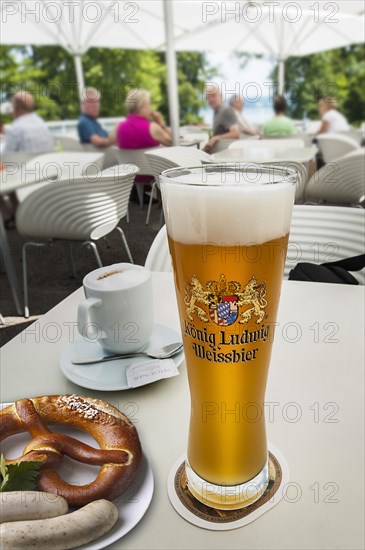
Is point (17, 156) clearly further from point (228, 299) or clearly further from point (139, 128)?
point (228, 299)

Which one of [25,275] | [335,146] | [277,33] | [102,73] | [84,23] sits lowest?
[25,275]

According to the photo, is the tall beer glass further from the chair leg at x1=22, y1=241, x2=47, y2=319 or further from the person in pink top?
the person in pink top

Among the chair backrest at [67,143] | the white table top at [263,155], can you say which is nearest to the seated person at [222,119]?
the white table top at [263,155]

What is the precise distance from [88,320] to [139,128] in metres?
3.05

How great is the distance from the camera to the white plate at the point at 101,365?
52 cm

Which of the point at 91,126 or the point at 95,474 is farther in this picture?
the point at 91,126

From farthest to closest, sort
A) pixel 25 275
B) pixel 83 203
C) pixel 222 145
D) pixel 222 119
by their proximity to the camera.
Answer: pixel 222 119
pixel 222 145
pixel 25 275
pixel 83 203

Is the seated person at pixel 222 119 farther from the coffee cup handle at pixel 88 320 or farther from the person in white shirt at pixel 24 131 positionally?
the coffee cup handle at pixel 88 320

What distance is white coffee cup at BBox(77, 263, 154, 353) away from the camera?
0.53m

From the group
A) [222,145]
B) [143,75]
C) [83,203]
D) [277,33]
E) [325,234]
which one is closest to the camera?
[325,234]

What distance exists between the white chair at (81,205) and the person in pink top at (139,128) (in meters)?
1.46

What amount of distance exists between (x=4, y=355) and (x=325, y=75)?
1402 centimetres

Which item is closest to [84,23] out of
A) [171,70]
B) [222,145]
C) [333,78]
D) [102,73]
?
[222,145]

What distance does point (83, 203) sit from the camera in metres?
1.78
